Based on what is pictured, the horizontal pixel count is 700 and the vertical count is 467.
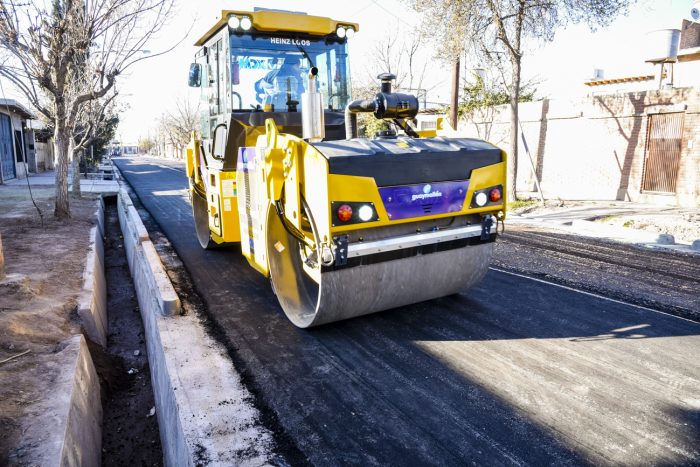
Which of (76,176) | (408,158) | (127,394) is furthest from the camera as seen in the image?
(76,176)

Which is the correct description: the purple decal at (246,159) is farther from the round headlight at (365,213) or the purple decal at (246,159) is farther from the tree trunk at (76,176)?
the tree trunk at (76,176)

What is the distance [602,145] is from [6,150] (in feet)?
84.6

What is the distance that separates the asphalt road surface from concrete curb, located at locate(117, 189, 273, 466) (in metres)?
0.15

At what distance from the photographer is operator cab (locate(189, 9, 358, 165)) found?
238 inches

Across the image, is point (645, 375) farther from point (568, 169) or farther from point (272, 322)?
point (568, 169)

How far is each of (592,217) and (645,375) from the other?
28.2 feet

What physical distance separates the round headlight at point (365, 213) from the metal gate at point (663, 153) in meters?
11.9

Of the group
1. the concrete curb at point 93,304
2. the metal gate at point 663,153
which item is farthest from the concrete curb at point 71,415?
the metal gate at point 663,153

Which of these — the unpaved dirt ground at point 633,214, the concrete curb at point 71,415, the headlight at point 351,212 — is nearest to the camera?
the concrete curb at point 71,415

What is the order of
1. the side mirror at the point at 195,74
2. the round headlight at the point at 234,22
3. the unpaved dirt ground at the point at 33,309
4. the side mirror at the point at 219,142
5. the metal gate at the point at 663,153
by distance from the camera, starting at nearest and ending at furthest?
the unpaved dirt ground at the point at 33,309 → the round headlight at the point at 234,22 → the side mirror at the point at 219,142 → the side mirror at the point at 195,74 → the metal gate at the point at 663,153

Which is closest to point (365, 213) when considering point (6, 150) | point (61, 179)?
point (61, 179)

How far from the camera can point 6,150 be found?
24281 millimetres

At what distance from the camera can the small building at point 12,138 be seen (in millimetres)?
23031

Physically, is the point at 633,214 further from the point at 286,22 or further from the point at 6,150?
the point at 6,150
